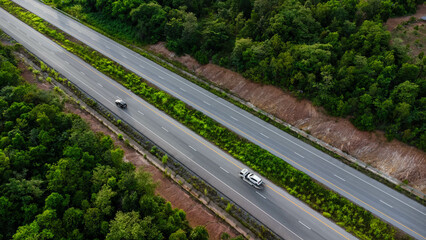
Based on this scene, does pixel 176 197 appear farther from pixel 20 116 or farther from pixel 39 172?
pixel 20 116

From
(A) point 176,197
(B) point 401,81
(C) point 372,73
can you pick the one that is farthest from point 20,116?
(B) point 401,81

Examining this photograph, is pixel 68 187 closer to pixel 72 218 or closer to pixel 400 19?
pixel 72 218

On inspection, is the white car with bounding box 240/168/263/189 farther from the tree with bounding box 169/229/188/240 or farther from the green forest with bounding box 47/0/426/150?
the green forest with bounding box 47/0/426/150

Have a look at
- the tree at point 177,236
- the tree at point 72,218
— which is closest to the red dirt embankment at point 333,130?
the tree at point 177,236

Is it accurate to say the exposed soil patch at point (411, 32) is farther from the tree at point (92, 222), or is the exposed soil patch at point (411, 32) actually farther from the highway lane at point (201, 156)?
the tree at point (92, 222)

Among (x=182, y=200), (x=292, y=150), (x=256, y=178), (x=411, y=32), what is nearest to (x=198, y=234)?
(x=182, y=200)

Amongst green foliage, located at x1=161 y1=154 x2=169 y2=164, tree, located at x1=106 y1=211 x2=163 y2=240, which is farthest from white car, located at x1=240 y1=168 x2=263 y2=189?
tree, located at x1=106 y1=211 x2=163 y2=240
